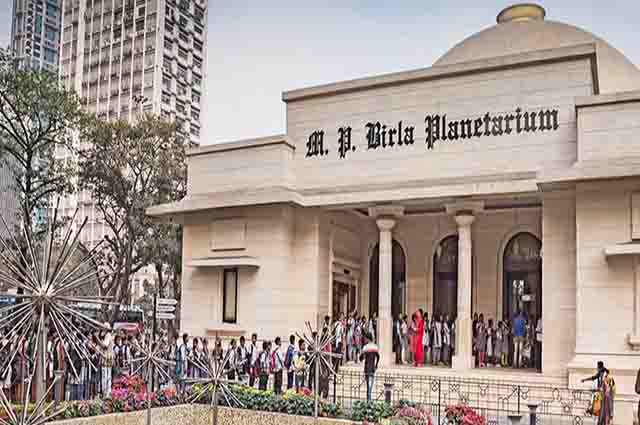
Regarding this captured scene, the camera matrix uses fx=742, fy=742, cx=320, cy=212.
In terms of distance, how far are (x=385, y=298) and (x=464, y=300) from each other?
2296mm

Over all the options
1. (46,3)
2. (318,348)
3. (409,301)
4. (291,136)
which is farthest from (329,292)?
(46,3)

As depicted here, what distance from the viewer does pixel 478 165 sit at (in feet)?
61.9

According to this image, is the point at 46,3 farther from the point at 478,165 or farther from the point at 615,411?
the point at 615,411

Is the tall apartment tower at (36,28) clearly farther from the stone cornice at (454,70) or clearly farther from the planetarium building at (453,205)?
the stone cornice at (454,70)

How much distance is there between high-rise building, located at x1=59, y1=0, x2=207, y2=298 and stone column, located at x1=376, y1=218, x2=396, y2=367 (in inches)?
Answer: 1887

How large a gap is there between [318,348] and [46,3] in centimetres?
8315

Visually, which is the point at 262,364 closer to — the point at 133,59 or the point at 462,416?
the point at 462,416

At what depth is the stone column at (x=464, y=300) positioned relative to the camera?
61.6 feet

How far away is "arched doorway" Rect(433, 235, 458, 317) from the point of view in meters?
22.5

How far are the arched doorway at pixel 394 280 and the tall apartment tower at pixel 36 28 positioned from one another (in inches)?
2778

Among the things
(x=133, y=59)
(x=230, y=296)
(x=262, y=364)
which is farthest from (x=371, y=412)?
(x=133, y=59)

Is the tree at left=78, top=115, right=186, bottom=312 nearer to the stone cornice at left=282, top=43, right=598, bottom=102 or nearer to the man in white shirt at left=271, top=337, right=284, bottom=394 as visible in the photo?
the stone cornice at left=282, top=43, right=598, bottom=102

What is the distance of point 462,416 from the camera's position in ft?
41.2

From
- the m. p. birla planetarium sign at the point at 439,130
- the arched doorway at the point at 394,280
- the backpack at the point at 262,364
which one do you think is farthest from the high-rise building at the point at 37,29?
the backpack at the point at 262,364
